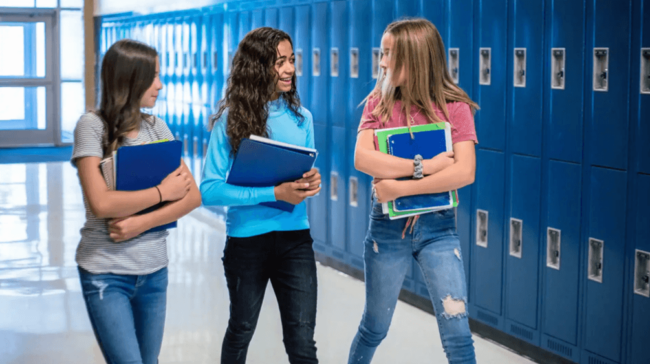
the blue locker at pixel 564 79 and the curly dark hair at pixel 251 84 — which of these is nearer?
the curly dark hair at pixel 251 84

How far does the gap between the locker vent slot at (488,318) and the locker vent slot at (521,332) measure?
140 mm

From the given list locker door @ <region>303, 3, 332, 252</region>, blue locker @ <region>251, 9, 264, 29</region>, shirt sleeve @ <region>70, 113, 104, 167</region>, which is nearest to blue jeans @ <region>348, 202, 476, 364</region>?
shirt sleeve @ <region>70, 113, 104, 167</region>

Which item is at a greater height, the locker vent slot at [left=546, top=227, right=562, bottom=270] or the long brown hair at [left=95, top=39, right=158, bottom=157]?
the long brown hair at [left=95, top=39, right=158, bottom=157]

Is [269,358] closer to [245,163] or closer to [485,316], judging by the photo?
[485,316]

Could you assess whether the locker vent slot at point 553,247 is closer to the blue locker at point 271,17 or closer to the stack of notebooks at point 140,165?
the stack of notebooks at point 140,165

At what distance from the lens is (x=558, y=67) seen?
3822mm

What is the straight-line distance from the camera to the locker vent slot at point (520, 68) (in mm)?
4039

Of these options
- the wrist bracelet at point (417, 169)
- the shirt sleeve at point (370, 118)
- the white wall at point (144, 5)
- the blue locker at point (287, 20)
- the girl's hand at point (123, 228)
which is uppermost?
the white wall at point (144, 5)

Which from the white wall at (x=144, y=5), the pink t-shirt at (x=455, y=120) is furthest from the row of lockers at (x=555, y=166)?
the white wall at (x=144, y=5)

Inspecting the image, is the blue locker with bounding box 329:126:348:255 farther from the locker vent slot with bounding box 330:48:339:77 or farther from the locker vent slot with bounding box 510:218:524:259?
the locker vent slot with bounding box 510:218:524:259

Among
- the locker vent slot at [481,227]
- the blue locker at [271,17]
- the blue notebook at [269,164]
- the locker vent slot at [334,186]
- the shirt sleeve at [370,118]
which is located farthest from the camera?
the blue locker at [271,17]

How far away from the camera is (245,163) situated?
8.46 ft

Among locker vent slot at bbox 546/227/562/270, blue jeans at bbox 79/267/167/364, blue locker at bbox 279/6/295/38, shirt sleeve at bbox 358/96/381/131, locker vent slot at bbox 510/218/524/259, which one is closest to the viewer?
blue jeans at bbox 79/267/167/364

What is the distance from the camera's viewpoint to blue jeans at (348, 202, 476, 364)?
2.65m
